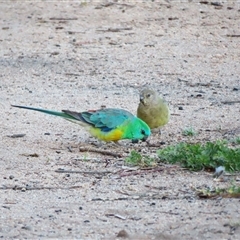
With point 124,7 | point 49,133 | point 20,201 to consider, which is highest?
point 20,201

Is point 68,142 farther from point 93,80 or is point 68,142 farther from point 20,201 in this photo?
point 93,80

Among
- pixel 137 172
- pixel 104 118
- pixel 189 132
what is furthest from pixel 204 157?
pixel 189 132

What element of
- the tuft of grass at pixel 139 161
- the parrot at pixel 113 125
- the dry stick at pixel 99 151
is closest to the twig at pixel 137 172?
the tuft of grass at pixel 139 161

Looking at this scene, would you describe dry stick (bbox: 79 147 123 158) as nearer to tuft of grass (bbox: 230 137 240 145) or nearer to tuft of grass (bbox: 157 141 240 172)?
tuft of grass (bbox: 157 141 240 172)

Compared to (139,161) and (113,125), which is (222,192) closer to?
(139,161)

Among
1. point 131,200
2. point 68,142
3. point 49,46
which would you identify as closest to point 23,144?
point 68,142

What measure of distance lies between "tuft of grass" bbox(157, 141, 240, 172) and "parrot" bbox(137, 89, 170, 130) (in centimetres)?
121

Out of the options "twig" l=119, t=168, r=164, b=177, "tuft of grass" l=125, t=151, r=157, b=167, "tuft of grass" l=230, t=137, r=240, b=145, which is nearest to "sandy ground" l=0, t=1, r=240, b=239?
"twig" l=119, t=168, r=164, b=177

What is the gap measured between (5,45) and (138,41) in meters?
1.65

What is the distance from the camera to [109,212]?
6262mm

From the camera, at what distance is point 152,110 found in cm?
859

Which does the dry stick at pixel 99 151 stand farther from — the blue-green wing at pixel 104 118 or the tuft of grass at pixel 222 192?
the tuft of grass at pixel 222 192

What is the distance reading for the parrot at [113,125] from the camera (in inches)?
316

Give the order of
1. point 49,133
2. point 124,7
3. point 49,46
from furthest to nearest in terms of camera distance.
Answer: point 124,7 < point 49,46 < point 49,133
